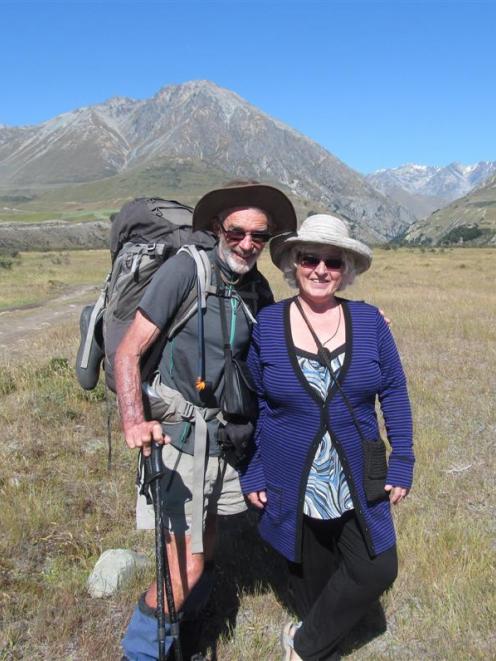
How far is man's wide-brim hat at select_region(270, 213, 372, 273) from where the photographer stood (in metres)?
2.81

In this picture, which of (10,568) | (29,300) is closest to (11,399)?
(10,568)

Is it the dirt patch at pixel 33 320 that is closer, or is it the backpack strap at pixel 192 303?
the backpack strap at pixel 192 303

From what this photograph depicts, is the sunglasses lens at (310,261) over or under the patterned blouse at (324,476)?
over

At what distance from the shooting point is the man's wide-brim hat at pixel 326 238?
9.21ft

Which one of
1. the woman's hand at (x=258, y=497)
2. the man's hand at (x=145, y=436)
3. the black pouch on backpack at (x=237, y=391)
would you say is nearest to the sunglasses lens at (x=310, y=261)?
the black pouch on backpack at (x=237, y=391)

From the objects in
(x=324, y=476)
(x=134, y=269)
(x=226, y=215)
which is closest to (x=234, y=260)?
(x=226, y=215)

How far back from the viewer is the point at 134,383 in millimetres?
2635

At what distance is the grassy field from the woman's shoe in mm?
109

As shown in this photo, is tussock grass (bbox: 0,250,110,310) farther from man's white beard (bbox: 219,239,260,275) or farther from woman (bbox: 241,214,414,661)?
woman (bbox: 241,214,414,661)

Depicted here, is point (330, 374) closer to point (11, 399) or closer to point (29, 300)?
point (11, 399)

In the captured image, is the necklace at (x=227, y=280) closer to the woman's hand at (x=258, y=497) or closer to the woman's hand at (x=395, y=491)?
the woman's hand at (x=258, y=497)

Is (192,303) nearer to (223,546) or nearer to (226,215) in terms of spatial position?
(226,215)

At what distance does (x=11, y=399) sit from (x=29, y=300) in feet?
53.5

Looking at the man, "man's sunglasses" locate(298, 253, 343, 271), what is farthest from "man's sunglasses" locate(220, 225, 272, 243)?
"man's sunglasses" locate(298, 253, 343, 271)
